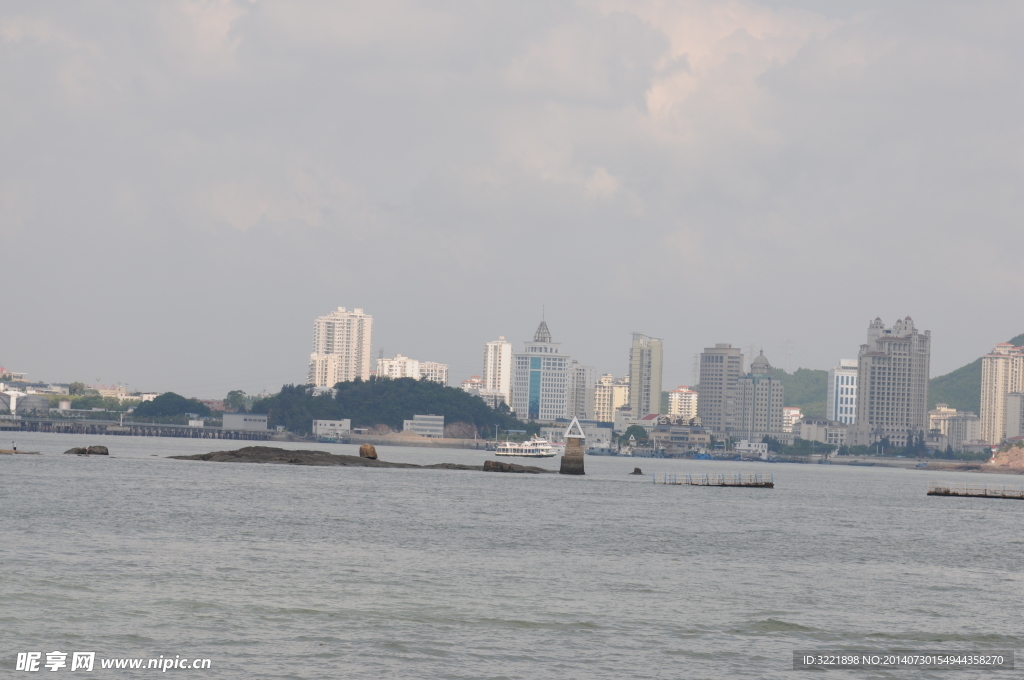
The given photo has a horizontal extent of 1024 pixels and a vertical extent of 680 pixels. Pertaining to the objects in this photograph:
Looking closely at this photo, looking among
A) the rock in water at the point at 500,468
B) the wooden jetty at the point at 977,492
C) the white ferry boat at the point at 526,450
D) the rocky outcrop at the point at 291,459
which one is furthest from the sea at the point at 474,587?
the white ferry boat at the point at 526,450

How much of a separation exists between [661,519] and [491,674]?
39076 mm

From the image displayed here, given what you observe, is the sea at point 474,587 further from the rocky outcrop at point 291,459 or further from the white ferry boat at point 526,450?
the white ferry boat at point 526,450

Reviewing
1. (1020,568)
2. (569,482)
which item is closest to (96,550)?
(1020,568)

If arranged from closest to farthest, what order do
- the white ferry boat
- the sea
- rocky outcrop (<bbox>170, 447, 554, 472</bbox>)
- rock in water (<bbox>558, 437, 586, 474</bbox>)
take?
the sea, rock in water (<bbox>558, 437, 586, 474</bbox>), rocky outcrop (<bbox>170, 447, 554, 472</bbox>), the white ferry boat

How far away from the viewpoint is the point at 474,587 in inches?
1222

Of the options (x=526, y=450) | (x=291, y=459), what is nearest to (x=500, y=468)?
(x=291, y=459)

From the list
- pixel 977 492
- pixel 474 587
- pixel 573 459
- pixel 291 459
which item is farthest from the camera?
pixel 291 459

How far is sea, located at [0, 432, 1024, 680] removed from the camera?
22.4 metres

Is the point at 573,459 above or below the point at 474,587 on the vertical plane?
above

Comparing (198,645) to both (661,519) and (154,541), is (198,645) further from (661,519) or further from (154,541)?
(661,519)

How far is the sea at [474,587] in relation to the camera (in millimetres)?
22391

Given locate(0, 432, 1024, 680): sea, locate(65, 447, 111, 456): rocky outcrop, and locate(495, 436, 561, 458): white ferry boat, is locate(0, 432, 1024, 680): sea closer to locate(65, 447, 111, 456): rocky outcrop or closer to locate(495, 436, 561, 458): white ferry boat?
locate(65, 447, 111, 456): rocky outcrop

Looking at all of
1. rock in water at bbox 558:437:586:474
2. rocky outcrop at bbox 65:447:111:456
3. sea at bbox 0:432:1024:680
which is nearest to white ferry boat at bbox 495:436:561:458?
rock in water at bbox 558:437:586:474

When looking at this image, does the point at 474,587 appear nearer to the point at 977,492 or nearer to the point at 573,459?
the point at 573,459
